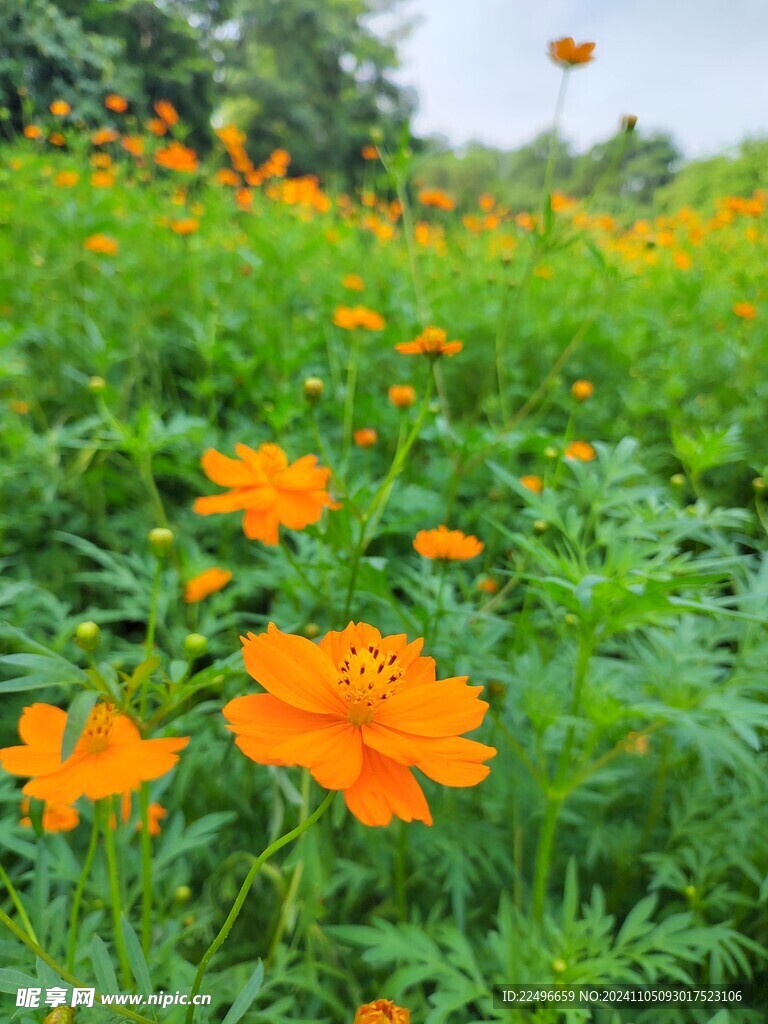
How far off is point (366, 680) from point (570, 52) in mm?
1115

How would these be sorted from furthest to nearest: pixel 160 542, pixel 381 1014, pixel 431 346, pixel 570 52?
pixel 570 52
pixel 431 346
pixel 160 542
pixel 381 1014

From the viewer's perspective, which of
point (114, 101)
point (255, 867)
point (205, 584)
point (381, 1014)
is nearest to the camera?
point (255, 867)

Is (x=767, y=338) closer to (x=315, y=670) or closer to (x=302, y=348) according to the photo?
(x=302, y=348)

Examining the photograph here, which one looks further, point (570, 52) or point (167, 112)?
point (167, 112)

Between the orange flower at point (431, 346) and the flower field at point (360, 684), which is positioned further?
the orange flower at point (431, 346)

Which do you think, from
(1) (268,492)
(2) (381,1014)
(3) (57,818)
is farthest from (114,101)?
(2) (381,1014)

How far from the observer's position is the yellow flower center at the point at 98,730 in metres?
0.41

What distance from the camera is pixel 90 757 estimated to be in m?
0.41

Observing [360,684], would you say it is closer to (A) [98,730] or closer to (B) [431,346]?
(A) [98,730]

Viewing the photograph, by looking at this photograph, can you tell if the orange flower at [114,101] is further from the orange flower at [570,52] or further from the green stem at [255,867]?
the green stem at [255,867]

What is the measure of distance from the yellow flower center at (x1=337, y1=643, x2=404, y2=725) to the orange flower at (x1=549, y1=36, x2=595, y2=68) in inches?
42.7

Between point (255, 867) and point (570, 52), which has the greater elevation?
point (570, 52)

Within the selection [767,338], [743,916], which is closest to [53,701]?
[743,916]

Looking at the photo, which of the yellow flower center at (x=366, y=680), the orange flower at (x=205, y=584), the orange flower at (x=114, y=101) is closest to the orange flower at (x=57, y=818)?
the orange flower at (x=205, y=584)
